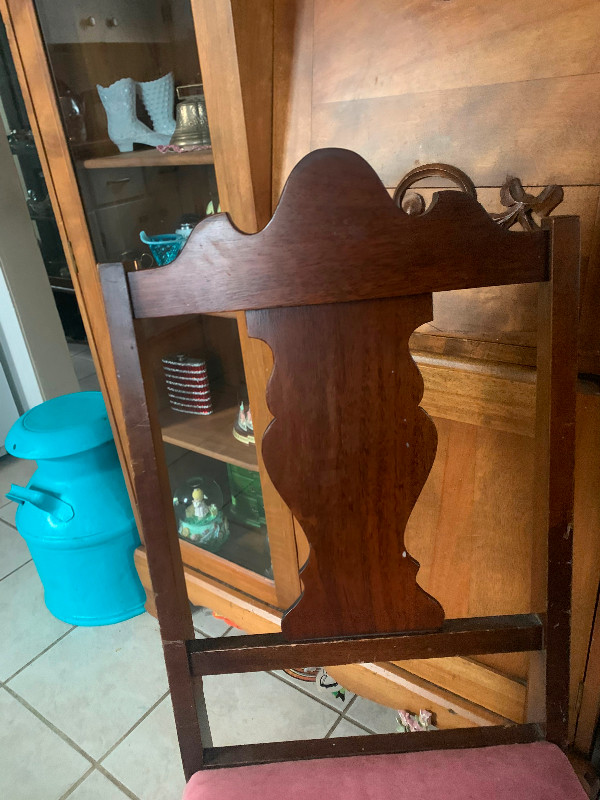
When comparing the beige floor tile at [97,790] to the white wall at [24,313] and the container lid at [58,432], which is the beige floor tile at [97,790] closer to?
the container lid at [58,432]

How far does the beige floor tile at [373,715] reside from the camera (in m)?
1.28

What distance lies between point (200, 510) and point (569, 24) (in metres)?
1.16

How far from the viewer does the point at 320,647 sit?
0.73 metres

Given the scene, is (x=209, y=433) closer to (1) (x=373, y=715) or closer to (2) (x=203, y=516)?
(2) (x=203, y=516)

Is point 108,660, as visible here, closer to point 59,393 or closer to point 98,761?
point 98,761

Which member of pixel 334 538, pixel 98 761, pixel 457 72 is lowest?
pixel 98 761

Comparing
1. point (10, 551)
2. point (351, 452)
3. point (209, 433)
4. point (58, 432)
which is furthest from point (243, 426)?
point (10, 551)

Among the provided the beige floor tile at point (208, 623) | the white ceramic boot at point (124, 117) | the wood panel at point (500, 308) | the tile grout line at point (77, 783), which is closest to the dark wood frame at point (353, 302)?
the wood panel at point (500, 308)

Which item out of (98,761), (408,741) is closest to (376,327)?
(408,741)

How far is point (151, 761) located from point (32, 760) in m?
0.27

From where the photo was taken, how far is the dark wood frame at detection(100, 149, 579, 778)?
58 cm

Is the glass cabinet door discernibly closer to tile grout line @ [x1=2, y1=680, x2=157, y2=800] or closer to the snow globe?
the snow globe

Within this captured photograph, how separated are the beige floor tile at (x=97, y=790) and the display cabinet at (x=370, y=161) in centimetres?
50

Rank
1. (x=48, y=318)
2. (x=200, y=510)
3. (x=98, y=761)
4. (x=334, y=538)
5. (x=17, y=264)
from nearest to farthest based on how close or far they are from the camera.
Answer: (x=334, y=538), (x=98, y=761), (x=200, y=510), (x=17, y=264), (x=48, y=318)
